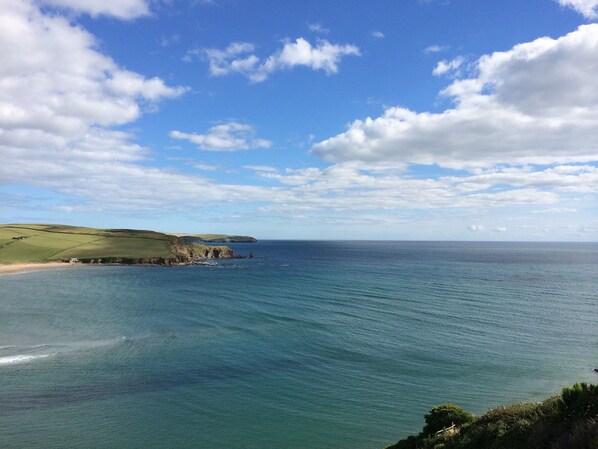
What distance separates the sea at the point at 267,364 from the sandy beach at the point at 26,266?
57443mm

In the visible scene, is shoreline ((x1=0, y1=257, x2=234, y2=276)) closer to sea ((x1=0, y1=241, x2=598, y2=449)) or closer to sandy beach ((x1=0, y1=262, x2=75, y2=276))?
Result: sandy beach ((x1=0, y1=262, x2=75, y2=276))

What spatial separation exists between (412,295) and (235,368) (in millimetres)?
57225

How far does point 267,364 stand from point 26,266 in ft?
439

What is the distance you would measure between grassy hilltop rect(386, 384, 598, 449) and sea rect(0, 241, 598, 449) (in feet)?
32.1

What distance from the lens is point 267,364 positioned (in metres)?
42.1

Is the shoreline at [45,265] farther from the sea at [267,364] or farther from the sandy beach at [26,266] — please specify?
the sea at [267,364]

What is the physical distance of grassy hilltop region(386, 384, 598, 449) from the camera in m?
13.3

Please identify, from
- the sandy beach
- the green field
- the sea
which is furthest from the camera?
the green field

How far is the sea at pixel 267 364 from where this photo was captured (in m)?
28.4

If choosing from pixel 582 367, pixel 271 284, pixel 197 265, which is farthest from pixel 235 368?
pixel 197 265

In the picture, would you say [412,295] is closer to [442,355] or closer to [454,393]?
[442,355]

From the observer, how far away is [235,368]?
40.5 m

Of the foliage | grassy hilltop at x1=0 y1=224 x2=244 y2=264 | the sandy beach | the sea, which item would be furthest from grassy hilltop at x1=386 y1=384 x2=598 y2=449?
grassy hilltop at x1=0 y1=224 x2=244 y2=264

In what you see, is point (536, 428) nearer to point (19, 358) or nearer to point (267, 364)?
point (267, 364)
